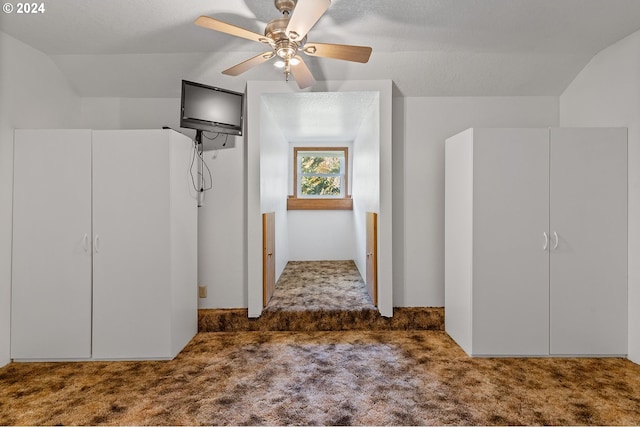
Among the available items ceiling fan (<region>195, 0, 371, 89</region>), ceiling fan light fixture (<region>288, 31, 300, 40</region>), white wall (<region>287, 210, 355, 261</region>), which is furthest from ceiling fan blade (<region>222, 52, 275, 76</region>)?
white wall (<region>287, 210, 355, 261</region>)

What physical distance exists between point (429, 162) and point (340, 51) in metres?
1.70

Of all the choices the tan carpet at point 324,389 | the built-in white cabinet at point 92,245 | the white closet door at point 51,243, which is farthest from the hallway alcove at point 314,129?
the white closet door at point 51,243

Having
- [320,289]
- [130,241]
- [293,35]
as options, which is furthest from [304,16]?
[320,289]

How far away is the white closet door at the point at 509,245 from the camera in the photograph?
2629 mm

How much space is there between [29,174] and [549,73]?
4.44 metres

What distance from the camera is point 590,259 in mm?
2645

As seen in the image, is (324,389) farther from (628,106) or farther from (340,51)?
(628,106)

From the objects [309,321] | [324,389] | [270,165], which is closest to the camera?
[324,389]

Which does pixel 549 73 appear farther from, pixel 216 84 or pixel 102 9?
pixel 102 9

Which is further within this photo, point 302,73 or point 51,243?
point 51,243

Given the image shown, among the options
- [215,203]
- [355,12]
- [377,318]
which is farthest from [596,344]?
[215,203]

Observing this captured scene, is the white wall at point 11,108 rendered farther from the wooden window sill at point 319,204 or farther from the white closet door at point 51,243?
the wooden window sill at point 319,204

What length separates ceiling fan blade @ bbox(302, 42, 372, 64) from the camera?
79.6 inches

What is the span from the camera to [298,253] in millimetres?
6008
